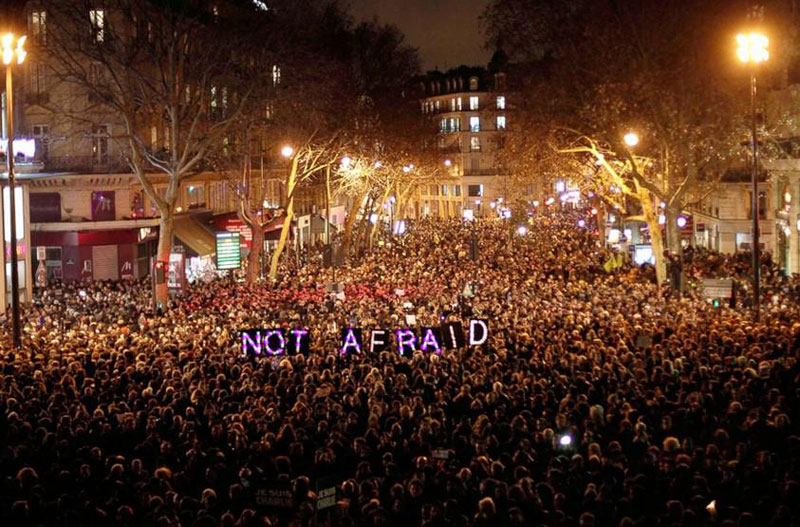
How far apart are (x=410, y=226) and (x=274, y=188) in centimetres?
2244

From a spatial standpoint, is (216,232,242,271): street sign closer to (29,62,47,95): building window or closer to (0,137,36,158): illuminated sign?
(0,137,36,158): illuminated sign

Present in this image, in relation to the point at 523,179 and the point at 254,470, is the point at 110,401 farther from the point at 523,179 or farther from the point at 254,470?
the point at 523,179

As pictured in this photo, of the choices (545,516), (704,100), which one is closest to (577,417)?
(545,516)

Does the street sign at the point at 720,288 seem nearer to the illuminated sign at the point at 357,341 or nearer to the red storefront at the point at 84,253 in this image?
the illuminated sign at the point at 357,341

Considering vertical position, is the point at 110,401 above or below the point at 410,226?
below

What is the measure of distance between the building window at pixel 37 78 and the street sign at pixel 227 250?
11474 mm

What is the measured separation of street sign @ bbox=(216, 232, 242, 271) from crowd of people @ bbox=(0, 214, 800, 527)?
456 inches

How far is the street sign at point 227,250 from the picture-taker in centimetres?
3862

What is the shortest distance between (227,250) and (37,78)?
12400mm

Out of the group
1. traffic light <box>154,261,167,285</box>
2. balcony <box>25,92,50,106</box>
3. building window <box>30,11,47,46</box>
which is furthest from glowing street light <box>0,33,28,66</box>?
balcony <box>25,92,50,106</box>

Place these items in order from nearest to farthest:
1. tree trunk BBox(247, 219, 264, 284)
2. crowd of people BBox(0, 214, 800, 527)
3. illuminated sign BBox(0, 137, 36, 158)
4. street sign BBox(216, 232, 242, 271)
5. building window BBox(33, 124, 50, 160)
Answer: crowd of people BBox(0, 214, 800, 527) → illuminated sign BBox(0, 137, 36, 158) → street sign BBox(216, 232, 242, 271) → tree trunk BBox(247, 219, 264, 284) → building window BBox(33, 124, 50, 160)

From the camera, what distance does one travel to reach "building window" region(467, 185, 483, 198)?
125938 millimetres

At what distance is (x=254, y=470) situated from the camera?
42.5ft

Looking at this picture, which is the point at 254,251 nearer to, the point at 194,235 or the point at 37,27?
the point at 194,235
